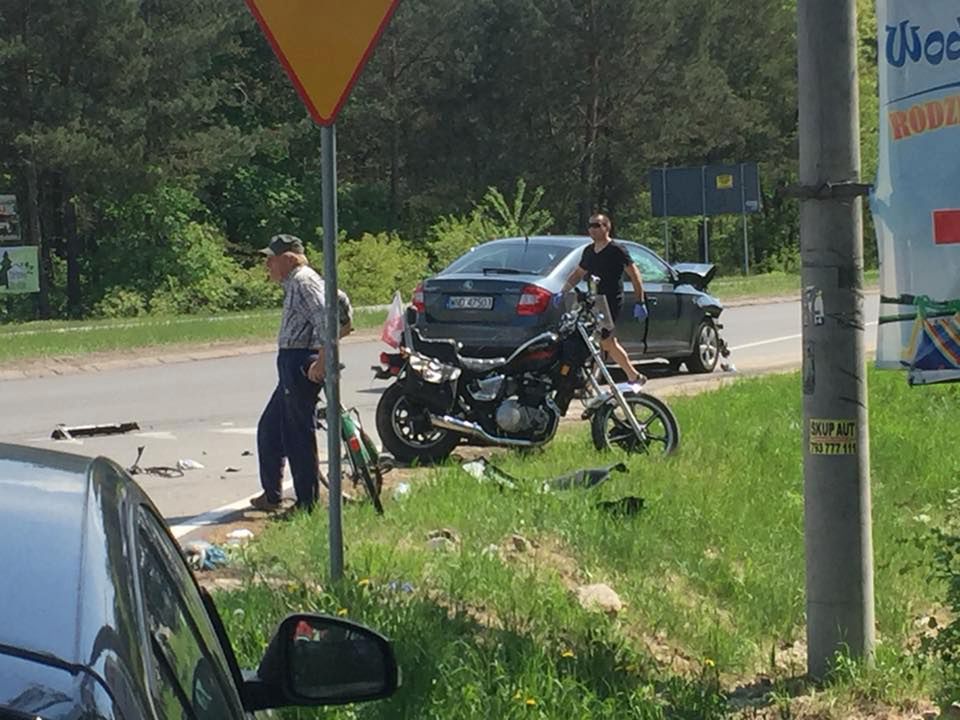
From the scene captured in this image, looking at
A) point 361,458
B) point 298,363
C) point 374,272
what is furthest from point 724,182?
point 361,458

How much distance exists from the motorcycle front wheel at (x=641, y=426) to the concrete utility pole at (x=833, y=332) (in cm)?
475

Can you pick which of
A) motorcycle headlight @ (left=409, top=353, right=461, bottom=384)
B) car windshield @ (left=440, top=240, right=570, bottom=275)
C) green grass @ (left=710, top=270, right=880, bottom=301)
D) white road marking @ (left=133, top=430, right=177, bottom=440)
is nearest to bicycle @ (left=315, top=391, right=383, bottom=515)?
motorcycle headlight @ (left=409, top=353, right=461, bottom=384)

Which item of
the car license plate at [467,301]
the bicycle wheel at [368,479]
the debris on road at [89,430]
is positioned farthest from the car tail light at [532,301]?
the bicycle wheel at [368,479]

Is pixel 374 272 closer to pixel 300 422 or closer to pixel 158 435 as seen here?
pixel 158 435

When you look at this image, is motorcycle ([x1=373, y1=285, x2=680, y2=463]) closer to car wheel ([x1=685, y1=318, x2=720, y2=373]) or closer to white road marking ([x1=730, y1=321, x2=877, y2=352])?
car wheel ([x1=685, y1=318, x2=720, y2=373])

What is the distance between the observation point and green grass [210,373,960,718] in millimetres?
5328

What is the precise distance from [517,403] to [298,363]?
2.02m

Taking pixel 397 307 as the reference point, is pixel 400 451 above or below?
below

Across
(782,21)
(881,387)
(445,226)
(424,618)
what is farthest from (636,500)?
(782,21)

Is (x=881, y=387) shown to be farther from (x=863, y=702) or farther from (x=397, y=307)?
(x=863, y=702)

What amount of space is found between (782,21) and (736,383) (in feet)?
175

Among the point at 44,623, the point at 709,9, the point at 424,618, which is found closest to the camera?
the point at 44,623

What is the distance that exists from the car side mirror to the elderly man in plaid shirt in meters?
6.12

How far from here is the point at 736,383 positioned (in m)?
14.6
